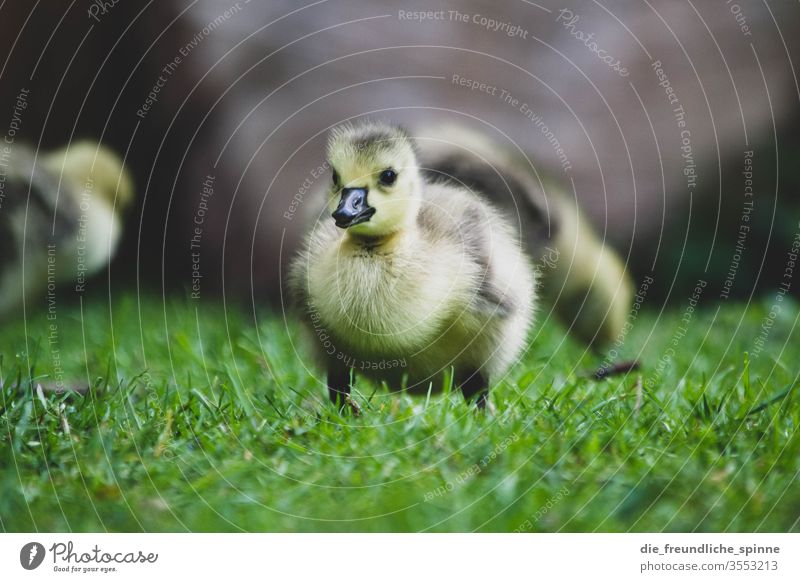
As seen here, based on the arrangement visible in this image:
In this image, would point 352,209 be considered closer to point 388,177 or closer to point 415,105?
point 388,177

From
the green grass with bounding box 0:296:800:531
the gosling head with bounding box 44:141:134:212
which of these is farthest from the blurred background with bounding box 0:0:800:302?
the green grass with bounding box 0:296:800:531

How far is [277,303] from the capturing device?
1.74m

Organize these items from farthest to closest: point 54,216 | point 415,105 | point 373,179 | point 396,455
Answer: point 54,216 → point 415,105 → point 373,179 → point 396,455

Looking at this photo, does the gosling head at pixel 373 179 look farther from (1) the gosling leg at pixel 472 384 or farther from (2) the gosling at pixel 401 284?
(1) the gosling leg at pixel 472 384

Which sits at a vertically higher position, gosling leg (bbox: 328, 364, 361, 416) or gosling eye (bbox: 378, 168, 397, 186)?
gosling eye (bbox: 378, 168, 397, 186)

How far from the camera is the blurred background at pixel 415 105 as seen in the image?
1581 millimetres

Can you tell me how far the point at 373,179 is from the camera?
133 centimetres

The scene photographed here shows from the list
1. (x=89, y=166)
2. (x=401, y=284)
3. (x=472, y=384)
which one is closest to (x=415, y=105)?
(x=401, y=284)

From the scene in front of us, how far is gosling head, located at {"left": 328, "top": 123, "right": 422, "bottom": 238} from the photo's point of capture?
4.32 ft

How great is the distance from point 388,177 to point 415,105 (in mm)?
325

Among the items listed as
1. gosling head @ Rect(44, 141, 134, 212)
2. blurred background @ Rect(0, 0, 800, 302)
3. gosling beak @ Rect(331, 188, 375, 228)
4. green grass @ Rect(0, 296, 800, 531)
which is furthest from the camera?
gosling head @ Rect(44, 141, 134, 212)
